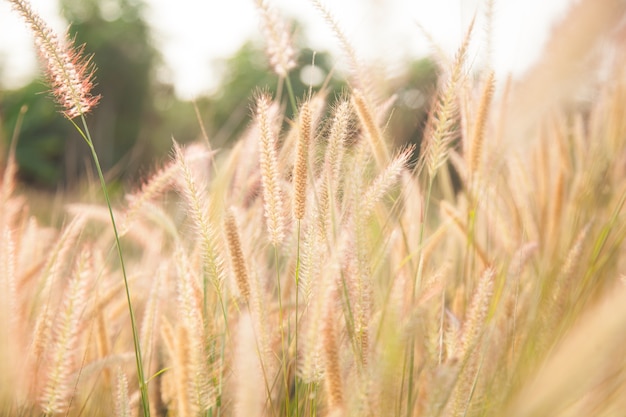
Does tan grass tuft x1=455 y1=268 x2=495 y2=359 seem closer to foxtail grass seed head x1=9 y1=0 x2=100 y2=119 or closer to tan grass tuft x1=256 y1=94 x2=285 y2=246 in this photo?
tan grass tuft x1=256 y1=94 x2=285 y2=246

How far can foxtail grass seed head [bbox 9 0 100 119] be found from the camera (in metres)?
0.81

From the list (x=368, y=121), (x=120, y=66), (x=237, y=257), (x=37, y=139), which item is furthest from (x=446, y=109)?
(x=37, y=139)

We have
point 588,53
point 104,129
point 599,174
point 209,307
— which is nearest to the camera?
point 588,53

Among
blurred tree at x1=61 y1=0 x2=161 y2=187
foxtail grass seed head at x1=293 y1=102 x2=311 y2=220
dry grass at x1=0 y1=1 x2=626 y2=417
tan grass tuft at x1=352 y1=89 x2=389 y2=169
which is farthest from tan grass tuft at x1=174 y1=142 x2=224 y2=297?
blurred tree at x1=61 y1=0 x2=161 y2=187

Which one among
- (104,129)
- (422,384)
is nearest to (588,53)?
(422,384)

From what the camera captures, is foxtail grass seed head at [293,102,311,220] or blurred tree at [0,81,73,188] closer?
foxtail grass seed head at [293,102,311,220]

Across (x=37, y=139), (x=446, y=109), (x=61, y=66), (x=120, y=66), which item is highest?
(x=120, y=66)

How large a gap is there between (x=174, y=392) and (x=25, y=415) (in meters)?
0.25

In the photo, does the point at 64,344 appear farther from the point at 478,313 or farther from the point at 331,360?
the point at 478,313

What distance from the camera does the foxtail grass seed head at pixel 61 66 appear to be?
2.64 ft

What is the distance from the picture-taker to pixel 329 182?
2.57ft

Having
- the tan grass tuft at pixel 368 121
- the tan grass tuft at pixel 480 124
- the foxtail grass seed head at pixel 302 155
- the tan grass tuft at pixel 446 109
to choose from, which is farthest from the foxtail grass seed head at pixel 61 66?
the tan grass tuft at pixel 480 124

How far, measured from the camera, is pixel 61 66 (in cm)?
84

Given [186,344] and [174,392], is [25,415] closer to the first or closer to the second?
[174,392]
